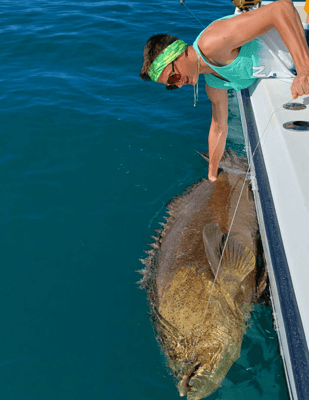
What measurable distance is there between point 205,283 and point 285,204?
2.62ft

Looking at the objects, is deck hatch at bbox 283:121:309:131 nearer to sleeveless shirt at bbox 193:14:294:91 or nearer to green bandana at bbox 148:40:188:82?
sleeveless shirt at bbox 193:14:294:91

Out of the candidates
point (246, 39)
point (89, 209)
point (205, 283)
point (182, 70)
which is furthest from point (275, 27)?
point (89, 209)

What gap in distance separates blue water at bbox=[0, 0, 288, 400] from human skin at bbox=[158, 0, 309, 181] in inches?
63.6

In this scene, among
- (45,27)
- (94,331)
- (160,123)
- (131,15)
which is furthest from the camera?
(131,15)

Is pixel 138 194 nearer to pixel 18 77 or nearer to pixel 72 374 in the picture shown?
pixel 72 374

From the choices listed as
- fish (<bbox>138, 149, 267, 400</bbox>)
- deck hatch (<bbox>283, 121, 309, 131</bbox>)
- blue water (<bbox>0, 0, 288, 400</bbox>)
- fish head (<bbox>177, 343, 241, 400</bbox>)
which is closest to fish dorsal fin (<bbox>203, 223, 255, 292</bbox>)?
fish (<bbox>138, 149, 267, 400</bbox>)

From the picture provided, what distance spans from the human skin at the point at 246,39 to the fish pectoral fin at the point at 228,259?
3.74 feet

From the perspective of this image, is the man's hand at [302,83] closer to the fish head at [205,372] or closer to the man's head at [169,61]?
the man's head at [169,61]

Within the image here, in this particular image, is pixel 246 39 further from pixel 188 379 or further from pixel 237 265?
pixel 188 379

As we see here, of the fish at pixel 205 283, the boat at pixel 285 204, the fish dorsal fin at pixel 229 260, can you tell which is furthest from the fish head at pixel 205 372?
the fish dorsal fin at pixel 229 260

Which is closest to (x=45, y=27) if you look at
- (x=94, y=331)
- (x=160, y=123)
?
(x=160, y=123)

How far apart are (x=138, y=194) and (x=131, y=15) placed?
5.93m

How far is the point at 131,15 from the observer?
343 inches

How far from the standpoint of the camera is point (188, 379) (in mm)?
2521
